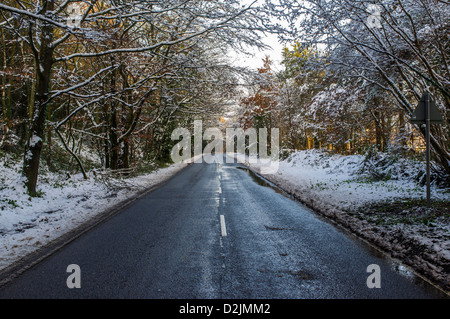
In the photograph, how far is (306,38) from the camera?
7.67 meters

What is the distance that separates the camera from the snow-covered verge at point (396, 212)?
14.3ft

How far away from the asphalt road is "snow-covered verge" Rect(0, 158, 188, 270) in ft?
2.61

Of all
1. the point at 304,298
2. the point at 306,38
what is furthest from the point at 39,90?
the point at 304,298

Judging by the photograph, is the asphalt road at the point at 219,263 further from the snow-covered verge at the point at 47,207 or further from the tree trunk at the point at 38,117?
the tree trunk at the point at 38,117

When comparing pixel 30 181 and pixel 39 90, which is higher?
pixel 39 90

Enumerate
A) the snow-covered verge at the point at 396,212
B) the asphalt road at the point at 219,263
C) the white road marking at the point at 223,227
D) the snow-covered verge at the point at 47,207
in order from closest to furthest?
the asphalt road at the point at 219,263, the snow-covered verge at the point at 396,212, the snow-covered verge at the point at 47,207, the white road marking at the point at 223,227

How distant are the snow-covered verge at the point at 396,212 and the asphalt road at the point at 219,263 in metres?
0.39

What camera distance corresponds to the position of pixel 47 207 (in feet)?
26.9

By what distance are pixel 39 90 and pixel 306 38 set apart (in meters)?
8.51

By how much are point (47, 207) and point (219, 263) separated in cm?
644

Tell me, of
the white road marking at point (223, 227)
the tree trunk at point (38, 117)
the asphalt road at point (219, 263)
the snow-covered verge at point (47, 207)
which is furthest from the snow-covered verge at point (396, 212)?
the tree trunk at point (38, 117)

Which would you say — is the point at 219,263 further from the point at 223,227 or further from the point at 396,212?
the point at 396,212

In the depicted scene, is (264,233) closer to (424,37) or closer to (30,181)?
(424,37)
